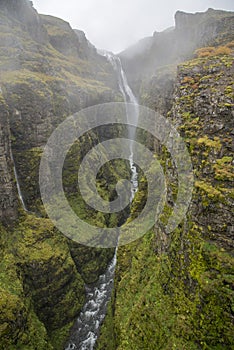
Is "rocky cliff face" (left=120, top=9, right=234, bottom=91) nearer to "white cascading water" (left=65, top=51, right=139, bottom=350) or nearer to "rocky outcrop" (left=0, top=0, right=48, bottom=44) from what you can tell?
"rocky outcrop" (left=0, top=0, right=48, bottom=44)

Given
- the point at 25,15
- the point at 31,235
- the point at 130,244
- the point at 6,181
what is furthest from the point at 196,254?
the point at 25,15

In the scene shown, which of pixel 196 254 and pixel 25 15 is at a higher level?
pixel 25 15

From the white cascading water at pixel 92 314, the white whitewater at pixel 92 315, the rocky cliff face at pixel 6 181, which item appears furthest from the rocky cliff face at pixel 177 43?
the white whitewater at pixel 92 315

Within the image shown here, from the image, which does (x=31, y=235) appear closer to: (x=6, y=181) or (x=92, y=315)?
(x=6, y=181)

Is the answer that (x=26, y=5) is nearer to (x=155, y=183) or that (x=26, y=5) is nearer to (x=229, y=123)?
(x=155, y=183)

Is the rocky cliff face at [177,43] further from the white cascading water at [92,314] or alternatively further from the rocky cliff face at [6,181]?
the white cascading water at [92,314]

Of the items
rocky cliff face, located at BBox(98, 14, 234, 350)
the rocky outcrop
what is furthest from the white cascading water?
the rocky outcrop

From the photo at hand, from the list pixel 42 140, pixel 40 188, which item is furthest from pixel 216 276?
pixel 42 140

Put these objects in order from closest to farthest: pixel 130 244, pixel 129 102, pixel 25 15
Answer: pixel 130 244 → pixel 25 15 → pixel 129 102
